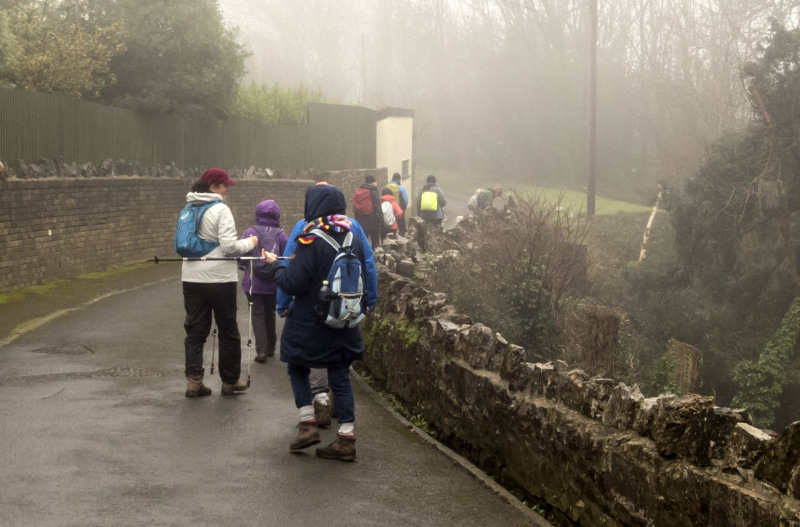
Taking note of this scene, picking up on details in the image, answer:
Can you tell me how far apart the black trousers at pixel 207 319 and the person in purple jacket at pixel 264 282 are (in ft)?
2.87

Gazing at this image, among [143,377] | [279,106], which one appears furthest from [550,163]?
[143,377]

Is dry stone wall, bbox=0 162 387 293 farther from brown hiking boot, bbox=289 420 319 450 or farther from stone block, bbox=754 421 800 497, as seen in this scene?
stone block, bbox=754 421 800 497

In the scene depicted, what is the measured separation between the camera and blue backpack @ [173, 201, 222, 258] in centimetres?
857

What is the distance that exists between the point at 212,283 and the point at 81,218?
1077 cm

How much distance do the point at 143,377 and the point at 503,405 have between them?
4380mm

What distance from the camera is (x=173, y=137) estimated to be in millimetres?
24281

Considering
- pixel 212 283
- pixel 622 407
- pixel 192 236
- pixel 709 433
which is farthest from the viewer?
pixel 212 283

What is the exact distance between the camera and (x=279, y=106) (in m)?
32.3

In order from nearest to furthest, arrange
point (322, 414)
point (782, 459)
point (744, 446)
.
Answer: point (782, 459) → point (744, 446) → point (322, 414)

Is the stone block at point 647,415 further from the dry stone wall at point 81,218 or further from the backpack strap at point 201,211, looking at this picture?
the dry stone wall at point 81,218

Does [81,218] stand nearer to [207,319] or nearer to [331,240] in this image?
[207,319]

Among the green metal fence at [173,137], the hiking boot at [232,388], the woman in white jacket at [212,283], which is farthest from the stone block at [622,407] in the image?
the green metal fence at [173,137]

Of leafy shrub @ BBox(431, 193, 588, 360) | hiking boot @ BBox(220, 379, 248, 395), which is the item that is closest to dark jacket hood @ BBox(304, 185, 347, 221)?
hiking boot @ BBox(220, 379, 248, 395)

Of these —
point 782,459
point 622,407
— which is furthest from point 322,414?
point 782,459
